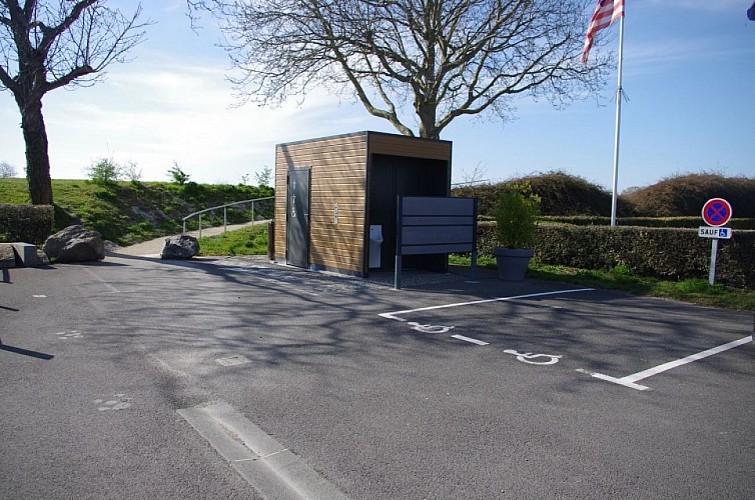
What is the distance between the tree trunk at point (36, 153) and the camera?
1561 centimetres

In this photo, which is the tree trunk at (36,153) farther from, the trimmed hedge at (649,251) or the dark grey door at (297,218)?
the trimmed hedge at (649,251)

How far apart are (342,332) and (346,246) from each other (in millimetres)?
5227

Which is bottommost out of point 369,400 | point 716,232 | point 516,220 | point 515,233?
point 369,400

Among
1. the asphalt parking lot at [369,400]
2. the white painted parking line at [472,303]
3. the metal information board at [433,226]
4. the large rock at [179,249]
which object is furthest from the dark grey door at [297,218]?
the white painted parking line at [472,303]

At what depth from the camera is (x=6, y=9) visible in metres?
14.6

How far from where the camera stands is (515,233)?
11.7 meters

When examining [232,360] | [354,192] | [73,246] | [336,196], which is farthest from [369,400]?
[73,246]

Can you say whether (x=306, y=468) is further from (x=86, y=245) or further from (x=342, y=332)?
(x=86, y=245)

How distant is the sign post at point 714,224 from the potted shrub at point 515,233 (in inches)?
Result: 123

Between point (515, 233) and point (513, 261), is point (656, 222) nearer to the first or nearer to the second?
point (515, 233)

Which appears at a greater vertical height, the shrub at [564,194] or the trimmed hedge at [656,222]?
the shrub at [564,194]

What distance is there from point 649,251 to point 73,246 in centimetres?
1292

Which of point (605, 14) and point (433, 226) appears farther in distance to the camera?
point (605, 14)

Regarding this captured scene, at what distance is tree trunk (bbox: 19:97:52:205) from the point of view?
1561 cm
